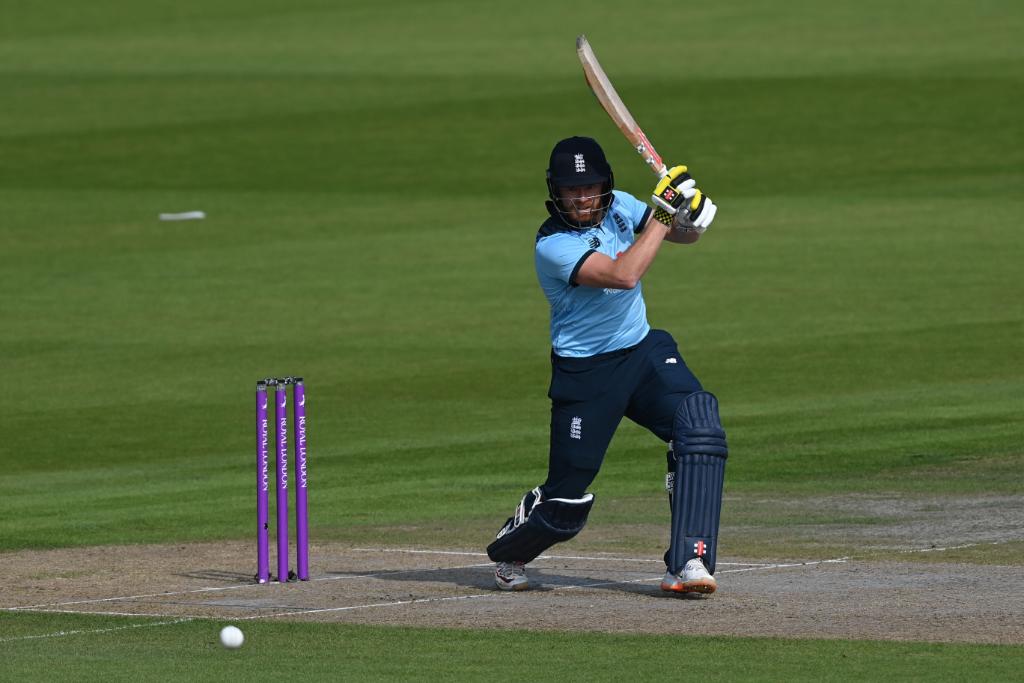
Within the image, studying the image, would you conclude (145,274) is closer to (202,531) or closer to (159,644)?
(202,531)

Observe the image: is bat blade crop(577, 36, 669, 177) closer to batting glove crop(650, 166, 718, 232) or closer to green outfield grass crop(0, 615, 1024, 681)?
batting glove crop(650, 166, 718, 232)

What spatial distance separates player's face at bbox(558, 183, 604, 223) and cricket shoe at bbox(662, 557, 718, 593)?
1715 mm

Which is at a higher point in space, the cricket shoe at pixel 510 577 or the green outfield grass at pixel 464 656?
the cricket shoe at pixel 510 577

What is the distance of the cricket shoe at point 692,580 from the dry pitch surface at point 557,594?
0.09 metres

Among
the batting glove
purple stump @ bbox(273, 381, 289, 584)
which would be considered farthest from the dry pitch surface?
the batting glove

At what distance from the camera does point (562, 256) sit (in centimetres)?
1027

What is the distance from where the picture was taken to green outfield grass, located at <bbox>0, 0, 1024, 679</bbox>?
14.6m

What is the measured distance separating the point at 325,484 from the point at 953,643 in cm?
674


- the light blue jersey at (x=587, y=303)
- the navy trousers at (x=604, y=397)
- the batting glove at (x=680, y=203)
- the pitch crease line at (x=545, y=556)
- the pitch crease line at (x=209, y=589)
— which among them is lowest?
the pitch crease line at (x=209, y=589)

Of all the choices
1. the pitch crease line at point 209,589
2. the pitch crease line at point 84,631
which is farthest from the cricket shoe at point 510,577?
the pitch crease line at point 84,631

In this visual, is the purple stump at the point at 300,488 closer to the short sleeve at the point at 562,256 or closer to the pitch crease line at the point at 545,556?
the pitch crease line at the point at 545,556

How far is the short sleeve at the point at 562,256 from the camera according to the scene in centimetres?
1023

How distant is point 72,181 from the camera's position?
35.7 meters

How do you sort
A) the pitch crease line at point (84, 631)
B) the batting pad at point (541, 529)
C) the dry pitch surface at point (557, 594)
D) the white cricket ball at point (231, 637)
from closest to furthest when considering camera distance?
the white cricket ball at point (231, 637), the dry pitch surface at point (557, 594), the pitch crease line at point (84, 631), the batting pad at point (541, 529)
